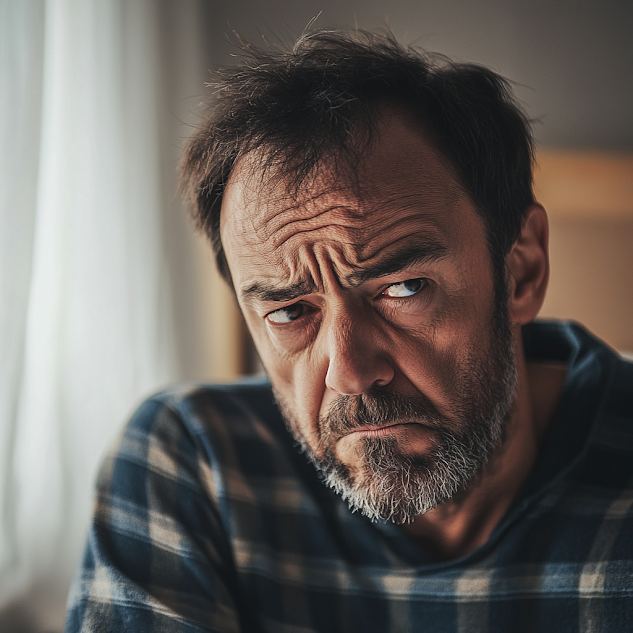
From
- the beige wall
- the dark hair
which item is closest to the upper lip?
the dark hair

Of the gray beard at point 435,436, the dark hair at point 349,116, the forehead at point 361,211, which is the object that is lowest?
the gray beard at point 435,436

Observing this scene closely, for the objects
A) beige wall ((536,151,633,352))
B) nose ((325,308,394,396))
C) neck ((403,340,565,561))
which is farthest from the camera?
beige wall ((536,151,633,352))

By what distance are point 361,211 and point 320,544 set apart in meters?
0.52

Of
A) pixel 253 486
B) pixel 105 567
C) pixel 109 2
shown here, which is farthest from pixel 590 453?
pixel 109 2

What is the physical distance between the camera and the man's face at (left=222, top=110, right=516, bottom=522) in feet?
2.35

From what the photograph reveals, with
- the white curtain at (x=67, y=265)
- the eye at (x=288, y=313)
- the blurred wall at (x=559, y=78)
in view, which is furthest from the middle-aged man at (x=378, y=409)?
the blurred wall at (x=559, y=78)

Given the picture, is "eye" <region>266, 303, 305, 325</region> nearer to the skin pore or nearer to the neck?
the skin pore

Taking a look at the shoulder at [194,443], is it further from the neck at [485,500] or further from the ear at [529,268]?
the ear at [529,268]

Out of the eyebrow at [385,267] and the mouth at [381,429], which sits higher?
the eyebrow at [385,267]

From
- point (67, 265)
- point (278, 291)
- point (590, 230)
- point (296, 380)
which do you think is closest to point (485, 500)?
point (296, 380)

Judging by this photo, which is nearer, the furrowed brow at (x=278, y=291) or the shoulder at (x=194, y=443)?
the furrowed brow at (x=278, y=291)

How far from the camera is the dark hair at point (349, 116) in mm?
741

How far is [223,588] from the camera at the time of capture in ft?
2.69

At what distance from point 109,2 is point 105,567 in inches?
44.6
